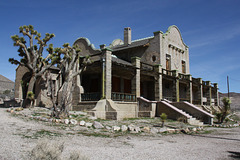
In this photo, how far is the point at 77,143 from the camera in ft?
25.9

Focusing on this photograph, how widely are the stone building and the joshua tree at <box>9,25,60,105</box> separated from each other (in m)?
1.30

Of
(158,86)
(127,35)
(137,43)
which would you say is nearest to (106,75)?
(158,86)

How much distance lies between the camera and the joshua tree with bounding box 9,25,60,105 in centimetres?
1798

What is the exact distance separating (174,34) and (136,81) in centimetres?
1176

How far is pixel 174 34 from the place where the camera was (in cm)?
2864

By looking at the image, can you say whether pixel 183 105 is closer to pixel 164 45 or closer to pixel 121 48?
pixel 164 45

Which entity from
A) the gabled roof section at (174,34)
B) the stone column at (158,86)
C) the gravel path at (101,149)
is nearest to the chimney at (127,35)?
the gabled roof section at (174,34)

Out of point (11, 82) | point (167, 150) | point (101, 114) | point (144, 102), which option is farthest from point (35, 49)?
point (11, 82)

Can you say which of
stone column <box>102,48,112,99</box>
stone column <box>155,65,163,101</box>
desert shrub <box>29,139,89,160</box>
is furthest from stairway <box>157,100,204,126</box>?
desert shrub <box>29,139,89,160</box>

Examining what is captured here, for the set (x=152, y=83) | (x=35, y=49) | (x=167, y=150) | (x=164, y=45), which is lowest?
(x=167, y=150)

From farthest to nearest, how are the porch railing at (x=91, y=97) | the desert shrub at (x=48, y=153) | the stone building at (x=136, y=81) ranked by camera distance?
the porch railing at (x=91, y=97) → the stone building at (x=136, y=81) → the desert shrub at (x=48, y=153)

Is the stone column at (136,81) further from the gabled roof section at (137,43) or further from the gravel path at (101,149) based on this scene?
the gravel path at (101,149)

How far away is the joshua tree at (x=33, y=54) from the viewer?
18.0 m

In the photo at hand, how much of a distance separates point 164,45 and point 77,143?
66.7 feet
